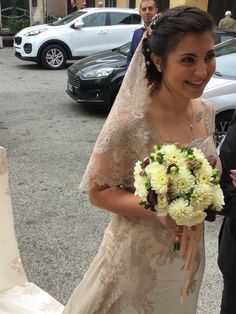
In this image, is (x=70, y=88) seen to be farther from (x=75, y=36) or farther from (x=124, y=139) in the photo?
(x=124, y=139)

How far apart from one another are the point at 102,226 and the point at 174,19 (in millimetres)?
2622

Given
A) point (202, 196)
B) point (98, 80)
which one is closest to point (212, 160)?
point (202, 196)

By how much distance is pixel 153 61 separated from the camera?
1605 mm

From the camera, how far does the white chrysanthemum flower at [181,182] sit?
1.35 m

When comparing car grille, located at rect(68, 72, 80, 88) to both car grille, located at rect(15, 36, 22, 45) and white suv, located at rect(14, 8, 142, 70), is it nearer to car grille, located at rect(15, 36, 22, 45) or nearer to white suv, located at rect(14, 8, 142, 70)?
white suv, located at rect(14, 8, 142, 70)

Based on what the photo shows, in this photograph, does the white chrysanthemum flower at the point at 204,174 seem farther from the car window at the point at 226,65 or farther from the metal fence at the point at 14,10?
the metal fence at the point at 14,10

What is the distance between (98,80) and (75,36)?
5.09 metres

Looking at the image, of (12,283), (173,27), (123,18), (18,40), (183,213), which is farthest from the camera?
(123,18)

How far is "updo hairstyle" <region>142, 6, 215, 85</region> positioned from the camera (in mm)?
1478

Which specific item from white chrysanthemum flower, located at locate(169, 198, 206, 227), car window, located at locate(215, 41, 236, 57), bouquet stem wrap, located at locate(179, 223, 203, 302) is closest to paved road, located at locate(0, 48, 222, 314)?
bouquet stem wrap, located at locate(179, 223, 203, 302)

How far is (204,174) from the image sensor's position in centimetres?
139

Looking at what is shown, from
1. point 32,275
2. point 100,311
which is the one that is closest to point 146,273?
point 100,311

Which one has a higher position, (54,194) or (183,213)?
(183,213)

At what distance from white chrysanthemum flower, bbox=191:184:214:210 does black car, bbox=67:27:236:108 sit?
599cm
